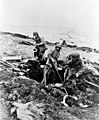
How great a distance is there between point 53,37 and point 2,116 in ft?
46.7

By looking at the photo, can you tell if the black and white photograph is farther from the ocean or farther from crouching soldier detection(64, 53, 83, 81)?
the ocean

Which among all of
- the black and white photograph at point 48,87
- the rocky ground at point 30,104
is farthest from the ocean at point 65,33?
the rocky ground at point 30,104

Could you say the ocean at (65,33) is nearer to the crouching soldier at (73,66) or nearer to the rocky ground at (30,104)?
the crouching soldier at (73,66)

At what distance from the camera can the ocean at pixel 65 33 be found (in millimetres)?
18566

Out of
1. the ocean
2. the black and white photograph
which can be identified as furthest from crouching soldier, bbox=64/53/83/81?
the ocean

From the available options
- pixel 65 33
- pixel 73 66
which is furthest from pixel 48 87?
pixel 65 33

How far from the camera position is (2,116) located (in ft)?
16.4

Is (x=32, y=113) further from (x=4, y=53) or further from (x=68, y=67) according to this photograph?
(x=4, y=53)

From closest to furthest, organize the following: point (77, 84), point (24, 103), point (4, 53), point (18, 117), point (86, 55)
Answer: point (18, 117)
point (24, 103)
point (77, 84)
point (4, 53)
point (86, 55)

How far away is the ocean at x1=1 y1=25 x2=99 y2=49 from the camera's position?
1857 centimetres

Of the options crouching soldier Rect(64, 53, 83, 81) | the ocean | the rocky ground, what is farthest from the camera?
the ocean

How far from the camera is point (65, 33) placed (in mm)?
20984

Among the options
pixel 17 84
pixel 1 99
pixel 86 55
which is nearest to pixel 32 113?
pixel 1 99

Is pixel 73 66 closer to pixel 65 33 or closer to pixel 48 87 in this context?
pixel 48 87
